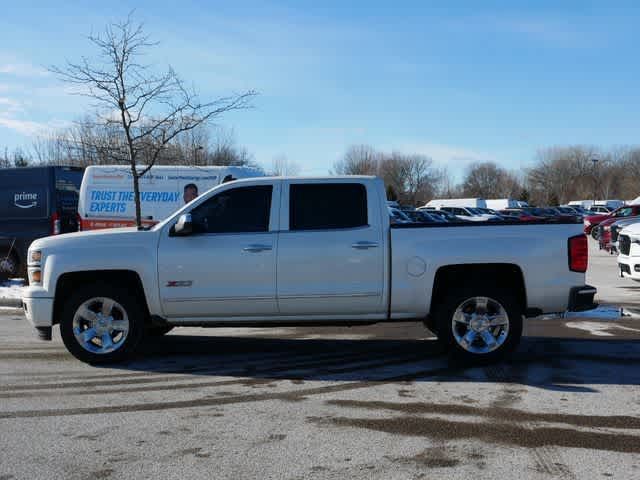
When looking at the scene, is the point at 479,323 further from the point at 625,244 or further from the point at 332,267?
the point at 625,244

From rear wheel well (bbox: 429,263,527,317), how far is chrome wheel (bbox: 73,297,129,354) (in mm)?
3297

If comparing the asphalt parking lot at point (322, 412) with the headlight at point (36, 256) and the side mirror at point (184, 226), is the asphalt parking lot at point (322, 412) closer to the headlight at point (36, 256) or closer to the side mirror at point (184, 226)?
the headlight at point (36, 256)

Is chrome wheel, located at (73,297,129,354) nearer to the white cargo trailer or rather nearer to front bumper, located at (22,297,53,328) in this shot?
front bumper, located at (22,297,53,328)

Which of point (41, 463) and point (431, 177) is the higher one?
point (431, 177)

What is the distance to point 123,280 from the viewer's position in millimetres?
6973

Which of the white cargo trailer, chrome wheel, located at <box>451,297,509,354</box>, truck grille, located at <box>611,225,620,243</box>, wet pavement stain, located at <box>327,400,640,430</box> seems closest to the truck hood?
wet pavement stain, located at <box>327,400,640,430</box>

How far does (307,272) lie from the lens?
262 inches

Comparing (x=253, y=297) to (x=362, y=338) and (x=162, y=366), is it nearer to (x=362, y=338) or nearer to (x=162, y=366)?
(x=162, y=366)

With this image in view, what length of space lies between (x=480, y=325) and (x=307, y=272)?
6.16ft

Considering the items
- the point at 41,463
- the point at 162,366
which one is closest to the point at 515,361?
the point at 162,366

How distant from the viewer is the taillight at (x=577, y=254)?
6.61m

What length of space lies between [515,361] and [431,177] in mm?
92233

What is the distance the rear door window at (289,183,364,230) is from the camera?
6801 mm

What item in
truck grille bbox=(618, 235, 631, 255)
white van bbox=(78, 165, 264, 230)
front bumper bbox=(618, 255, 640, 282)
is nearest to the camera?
front bumper bbox=(618, 255, 640, 282)
